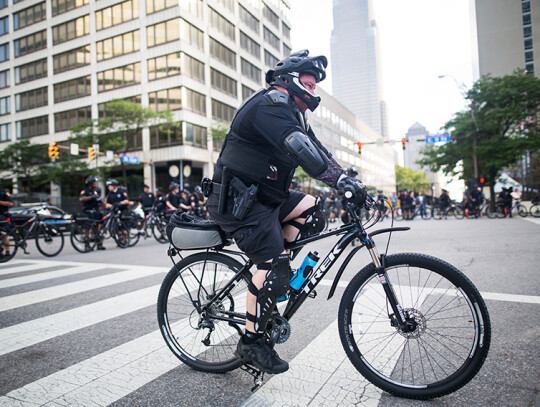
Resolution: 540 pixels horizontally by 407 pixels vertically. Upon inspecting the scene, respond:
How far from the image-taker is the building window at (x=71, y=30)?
41.2 metres

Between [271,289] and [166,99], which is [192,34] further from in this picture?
[271,289]

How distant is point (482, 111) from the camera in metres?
28.9

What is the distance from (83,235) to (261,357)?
9.73m

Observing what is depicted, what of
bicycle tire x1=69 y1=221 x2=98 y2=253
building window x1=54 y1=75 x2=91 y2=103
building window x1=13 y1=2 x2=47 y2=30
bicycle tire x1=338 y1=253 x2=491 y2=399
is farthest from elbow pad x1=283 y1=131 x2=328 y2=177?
building window x1=13 y1=2 x2=47 y2=30

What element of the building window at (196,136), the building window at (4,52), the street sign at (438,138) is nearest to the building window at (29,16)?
the building window at (4,52)

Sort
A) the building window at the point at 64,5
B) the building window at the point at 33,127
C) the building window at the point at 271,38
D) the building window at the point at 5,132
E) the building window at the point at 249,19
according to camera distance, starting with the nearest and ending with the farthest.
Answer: the building window at the point at 64,5, the building window at the point at 33,127, the building window at the point at 249,19, the building window at the point at 5,132, the building window at the point at 271,38

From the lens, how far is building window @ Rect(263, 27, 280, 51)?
5250 centimetres

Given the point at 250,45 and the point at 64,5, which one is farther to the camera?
the point at 250,45

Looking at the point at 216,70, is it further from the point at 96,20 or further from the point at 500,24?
the point at 500,24

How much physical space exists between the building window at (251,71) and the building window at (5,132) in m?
28.9

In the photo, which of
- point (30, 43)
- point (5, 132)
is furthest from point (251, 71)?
point (5, 132)

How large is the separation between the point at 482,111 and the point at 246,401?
3197cm

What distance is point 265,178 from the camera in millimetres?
2396

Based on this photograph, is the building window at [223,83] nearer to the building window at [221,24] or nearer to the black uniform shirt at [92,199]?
the building window at [221,24]
